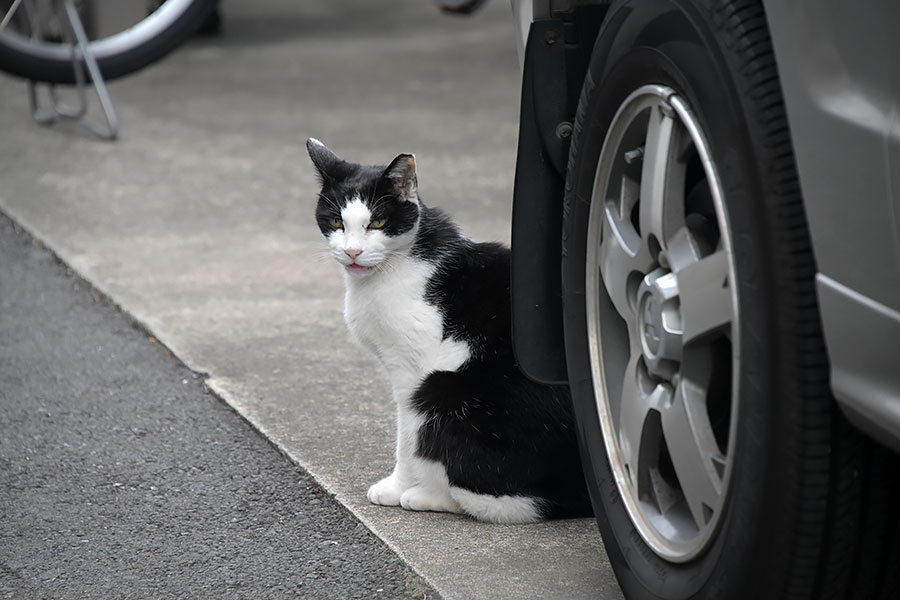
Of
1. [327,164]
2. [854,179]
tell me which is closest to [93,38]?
[327,164]

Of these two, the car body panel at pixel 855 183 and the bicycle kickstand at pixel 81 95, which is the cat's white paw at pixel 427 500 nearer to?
→ the car body panel at pixel 855 183

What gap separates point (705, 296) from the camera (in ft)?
6.08

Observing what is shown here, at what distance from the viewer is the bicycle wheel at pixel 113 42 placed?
6090mm

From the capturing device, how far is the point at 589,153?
7.30 ft

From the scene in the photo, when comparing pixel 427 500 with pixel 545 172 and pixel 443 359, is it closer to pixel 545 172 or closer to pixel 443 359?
pixel 443 359

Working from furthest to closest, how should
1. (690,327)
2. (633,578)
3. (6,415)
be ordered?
(6,415)
(633,578)
(690,327)

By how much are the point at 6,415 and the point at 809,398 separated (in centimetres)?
257

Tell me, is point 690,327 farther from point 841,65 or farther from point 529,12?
point 529,12

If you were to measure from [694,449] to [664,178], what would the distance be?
44 centimetres

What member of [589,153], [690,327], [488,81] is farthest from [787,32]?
[488,81]

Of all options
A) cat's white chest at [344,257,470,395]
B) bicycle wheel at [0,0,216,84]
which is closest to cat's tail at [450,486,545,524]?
cat's white chest at [344,257,470,395]

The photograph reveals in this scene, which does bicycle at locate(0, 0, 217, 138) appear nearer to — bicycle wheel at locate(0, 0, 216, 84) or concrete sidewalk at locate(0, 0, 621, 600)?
bicycle wheel at locate(0, 0, 216, 84)

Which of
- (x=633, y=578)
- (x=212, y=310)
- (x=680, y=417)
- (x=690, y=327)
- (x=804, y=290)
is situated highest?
(x=804, y=290)

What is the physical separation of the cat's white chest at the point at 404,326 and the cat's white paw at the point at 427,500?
24 centimetres
